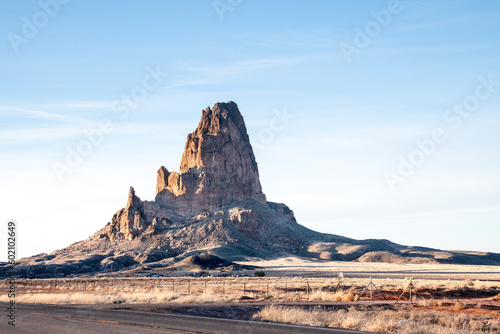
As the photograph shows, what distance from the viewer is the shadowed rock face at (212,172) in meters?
175

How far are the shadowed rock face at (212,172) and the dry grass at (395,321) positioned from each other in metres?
149

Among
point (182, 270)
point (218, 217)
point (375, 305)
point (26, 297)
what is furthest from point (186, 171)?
point (375, 305)

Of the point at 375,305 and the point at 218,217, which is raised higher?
the point at 218,217

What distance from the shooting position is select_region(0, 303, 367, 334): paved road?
19766 mm

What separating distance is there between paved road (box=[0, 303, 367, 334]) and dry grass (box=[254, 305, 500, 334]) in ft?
6.60

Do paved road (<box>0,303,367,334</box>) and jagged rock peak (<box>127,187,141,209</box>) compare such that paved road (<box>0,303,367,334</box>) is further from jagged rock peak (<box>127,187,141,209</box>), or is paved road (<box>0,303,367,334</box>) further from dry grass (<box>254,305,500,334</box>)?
jagged rock peak (<box>127,187,141,209</box>)

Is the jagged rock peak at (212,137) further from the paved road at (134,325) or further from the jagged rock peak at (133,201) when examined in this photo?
the paved road at (134,325)

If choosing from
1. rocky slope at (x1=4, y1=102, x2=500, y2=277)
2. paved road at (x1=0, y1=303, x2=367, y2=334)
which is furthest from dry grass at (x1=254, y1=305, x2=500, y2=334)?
rocky slope at (x1=4, y1=102, x2=500, y2=277)

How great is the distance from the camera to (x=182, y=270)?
374ft

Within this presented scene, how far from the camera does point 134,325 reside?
838 inches

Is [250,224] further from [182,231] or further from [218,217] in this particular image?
[182,231]

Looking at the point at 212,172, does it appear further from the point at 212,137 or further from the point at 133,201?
the point at 133,201

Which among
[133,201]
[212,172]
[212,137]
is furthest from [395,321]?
[212,137]

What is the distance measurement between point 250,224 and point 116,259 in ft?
153
